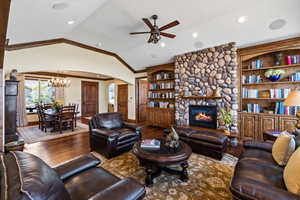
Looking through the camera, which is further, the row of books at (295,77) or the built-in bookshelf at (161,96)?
the built-in bookshelf at (161,96)

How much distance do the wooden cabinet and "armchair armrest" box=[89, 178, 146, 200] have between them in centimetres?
396

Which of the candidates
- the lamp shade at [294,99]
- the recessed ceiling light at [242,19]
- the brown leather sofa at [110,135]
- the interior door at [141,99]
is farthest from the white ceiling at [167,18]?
the interior door at [141,99]

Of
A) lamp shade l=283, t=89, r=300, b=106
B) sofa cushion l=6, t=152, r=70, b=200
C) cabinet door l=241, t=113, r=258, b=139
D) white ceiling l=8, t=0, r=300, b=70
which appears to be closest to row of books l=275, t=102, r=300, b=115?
cabinet door l=241, t=113, r=258, b=139

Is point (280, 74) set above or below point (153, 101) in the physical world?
above

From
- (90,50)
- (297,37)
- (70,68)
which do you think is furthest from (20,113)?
(297,37)

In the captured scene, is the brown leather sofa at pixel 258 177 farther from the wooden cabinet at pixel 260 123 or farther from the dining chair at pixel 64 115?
the dining chair at pixel 64 115

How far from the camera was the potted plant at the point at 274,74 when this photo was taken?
11.5 ft

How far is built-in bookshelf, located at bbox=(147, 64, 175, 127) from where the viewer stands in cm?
553

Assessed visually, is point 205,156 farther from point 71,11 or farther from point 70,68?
point 70,68

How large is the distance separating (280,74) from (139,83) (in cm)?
520

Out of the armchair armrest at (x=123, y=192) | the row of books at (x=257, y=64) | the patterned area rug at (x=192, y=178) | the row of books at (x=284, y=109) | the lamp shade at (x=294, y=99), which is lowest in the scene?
the patterned area rug at (x=192, y=178)

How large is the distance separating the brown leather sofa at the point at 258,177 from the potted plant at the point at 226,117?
5.27 ft

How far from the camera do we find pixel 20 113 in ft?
18.8

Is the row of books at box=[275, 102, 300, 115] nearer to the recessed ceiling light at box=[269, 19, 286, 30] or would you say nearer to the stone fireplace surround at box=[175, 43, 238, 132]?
the stone fireplace surround at box=[175, 43, 238, 132]
